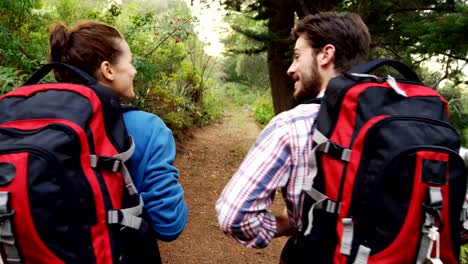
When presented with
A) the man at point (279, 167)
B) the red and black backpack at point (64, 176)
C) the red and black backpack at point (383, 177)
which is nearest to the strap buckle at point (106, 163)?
the red and black backpack at point (64, 176)

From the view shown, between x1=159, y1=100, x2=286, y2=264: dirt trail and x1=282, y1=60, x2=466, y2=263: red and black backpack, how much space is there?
10.9ft

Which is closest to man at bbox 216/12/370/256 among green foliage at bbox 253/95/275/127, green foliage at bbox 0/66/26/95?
green foliage at bbox 0/66/26/95

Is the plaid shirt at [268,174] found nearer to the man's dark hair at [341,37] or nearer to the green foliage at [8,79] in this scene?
the man's dark hair at [341,37]

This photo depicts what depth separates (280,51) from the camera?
5.77 m

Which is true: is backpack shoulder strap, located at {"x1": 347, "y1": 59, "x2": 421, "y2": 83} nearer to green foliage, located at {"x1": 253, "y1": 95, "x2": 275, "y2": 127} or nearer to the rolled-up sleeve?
the rolled-up sleeve

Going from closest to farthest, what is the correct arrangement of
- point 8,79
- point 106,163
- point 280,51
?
point 106,163 < point 8,79 < point 280,51

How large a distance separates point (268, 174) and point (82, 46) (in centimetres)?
96

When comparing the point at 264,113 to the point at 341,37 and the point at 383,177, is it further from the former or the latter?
the point at 383,177

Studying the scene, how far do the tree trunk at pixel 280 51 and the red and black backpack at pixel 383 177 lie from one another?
382 centimetres

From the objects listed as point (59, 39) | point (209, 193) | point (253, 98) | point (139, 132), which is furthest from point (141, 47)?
point (253, 98)

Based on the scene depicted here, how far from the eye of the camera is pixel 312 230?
1.38 m

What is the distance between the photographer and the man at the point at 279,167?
55.8 inches

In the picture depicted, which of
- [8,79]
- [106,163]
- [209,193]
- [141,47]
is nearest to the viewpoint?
[106,163]

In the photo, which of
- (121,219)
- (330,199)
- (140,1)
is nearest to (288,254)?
(330,199)
